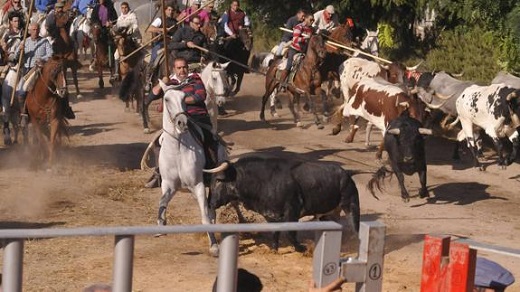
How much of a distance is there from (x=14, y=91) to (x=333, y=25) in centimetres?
881

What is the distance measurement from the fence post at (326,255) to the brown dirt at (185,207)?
5.98m

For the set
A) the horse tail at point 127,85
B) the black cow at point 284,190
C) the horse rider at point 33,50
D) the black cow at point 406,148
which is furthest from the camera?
the horse tail at point 127,85

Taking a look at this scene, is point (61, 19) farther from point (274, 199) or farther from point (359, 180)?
point (274, 199)

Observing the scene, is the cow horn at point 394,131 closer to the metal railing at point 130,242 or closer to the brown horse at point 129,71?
the brown horse at point 129,71

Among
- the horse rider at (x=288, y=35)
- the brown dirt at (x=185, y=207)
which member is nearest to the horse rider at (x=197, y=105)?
the brown dirt at (x=185, y=207)

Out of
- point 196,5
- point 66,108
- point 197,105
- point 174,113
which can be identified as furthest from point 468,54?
point 174,113

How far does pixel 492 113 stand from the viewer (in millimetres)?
20141

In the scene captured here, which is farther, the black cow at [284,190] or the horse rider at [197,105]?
the horse rider at [197,105]

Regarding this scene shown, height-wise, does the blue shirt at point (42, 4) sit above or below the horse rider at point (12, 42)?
below

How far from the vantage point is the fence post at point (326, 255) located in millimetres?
5672

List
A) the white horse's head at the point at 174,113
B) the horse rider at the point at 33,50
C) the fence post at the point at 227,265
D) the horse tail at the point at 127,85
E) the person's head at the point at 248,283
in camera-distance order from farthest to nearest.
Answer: the horse tail at the point at 127,85, the horse rider at the point at 33,50, the white horse's head at the point at 174,113, the person's head at the point at 248,283, the fence post at the point at 227,265

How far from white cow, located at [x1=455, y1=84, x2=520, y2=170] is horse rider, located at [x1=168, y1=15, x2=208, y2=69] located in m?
5.58

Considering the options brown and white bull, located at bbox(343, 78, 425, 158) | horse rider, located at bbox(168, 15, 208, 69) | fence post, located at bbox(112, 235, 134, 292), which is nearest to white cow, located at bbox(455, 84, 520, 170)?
brown and white bull, located at bbox(343, 78, 425, 158)

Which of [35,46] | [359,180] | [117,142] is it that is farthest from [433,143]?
[35,46]
